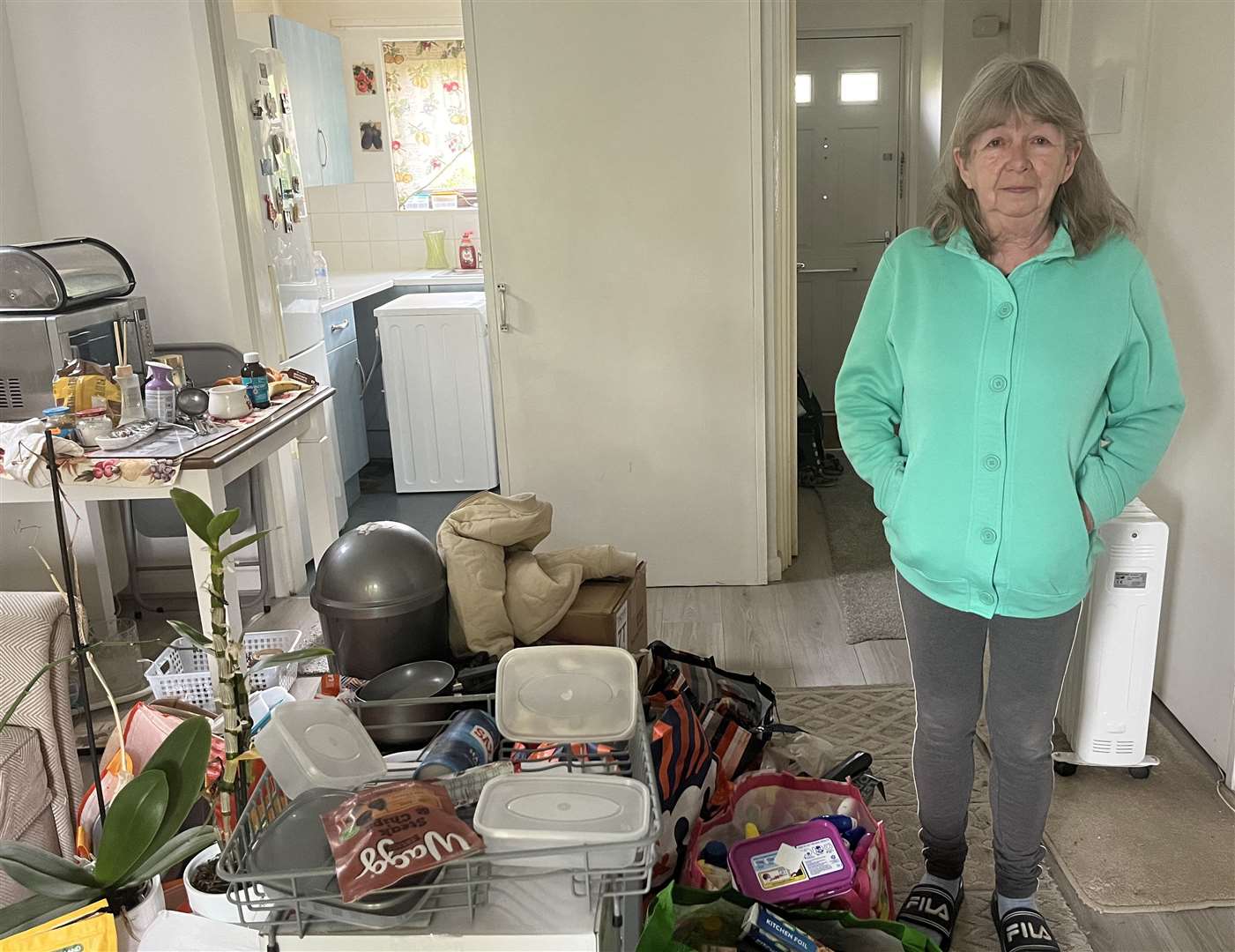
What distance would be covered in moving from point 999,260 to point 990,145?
175 mm

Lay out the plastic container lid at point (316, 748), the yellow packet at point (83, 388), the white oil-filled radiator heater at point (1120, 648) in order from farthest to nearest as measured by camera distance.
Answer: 1. the yellow packet at point (83, 388)
2. the white oil-filled radiator heater at point (1120, 648)
3. the plastic container lid at point (316, 748)

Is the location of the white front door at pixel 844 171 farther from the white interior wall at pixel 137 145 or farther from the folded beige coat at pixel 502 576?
the folded beige coat at pixel 502 576

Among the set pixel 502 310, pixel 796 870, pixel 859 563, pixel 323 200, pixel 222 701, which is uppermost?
pixel 323 200

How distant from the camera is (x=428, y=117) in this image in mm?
6016

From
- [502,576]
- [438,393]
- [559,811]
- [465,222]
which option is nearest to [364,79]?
[465,222]

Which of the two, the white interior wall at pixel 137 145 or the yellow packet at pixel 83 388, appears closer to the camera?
the yellow packet at pixel 83 388

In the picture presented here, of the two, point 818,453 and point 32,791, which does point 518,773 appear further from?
point 818,453

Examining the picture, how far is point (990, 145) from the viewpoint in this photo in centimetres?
167

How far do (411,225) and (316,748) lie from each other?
17.2ft

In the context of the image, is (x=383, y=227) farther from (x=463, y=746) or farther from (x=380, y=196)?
(x=463, y=746)

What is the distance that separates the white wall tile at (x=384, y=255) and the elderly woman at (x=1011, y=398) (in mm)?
4631

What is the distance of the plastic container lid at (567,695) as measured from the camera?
1.13 metres

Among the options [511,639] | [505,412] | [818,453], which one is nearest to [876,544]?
[818,453]

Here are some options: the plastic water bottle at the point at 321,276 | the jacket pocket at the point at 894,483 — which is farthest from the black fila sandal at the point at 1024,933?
the plastic water bottle at the point at 321,276
